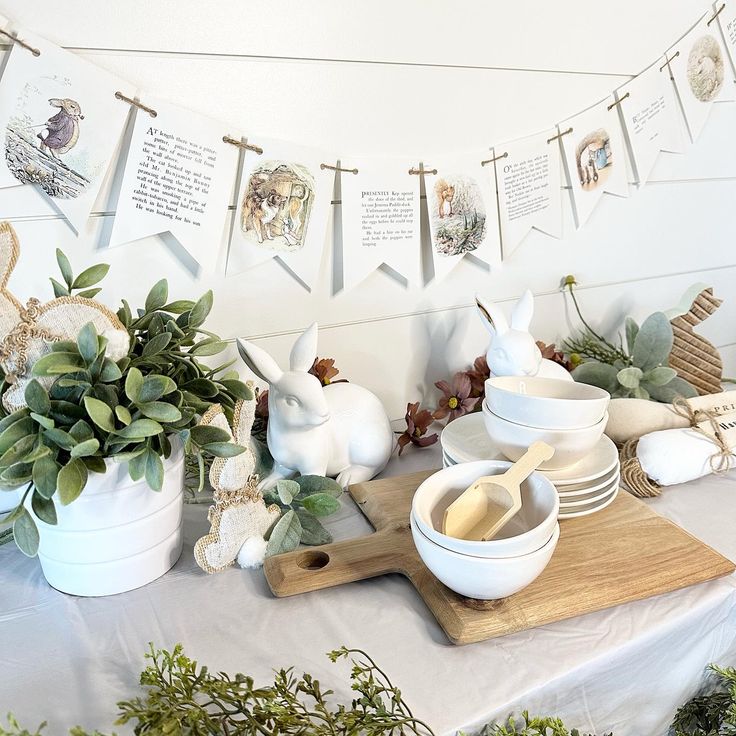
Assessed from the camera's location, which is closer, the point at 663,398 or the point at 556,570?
the point at 556,570

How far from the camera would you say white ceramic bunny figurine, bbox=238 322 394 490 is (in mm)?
863

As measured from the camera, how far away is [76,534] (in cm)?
72

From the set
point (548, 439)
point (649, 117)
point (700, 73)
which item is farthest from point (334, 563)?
point (700, 73)

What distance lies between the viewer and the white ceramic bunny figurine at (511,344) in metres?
1.00

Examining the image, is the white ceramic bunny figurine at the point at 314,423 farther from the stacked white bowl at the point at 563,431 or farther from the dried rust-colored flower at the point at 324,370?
Answer: the stacked white bowl at the point at 563,431

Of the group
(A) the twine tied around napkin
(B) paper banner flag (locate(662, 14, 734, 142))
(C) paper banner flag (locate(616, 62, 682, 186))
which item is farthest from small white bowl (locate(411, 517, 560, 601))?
(B) paper banner flag (locate(662, 14, 734, 142))

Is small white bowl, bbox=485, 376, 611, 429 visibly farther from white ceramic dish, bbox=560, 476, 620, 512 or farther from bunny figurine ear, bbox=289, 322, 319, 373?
bunny figurine ear, bbox=289, 322, 319, 373

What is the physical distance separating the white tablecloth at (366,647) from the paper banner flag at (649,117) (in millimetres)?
894

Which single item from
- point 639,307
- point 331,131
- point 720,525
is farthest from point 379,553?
point 639,307

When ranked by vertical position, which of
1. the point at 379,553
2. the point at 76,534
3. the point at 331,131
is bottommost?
A: the point at 379,553

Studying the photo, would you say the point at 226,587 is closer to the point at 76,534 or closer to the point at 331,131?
the point at 76,534

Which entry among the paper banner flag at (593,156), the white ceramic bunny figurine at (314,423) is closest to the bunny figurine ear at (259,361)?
the white ceramic bunny figurine at (314,423)

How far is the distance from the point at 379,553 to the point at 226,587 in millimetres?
186

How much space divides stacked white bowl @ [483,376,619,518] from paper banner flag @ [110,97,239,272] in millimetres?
470
